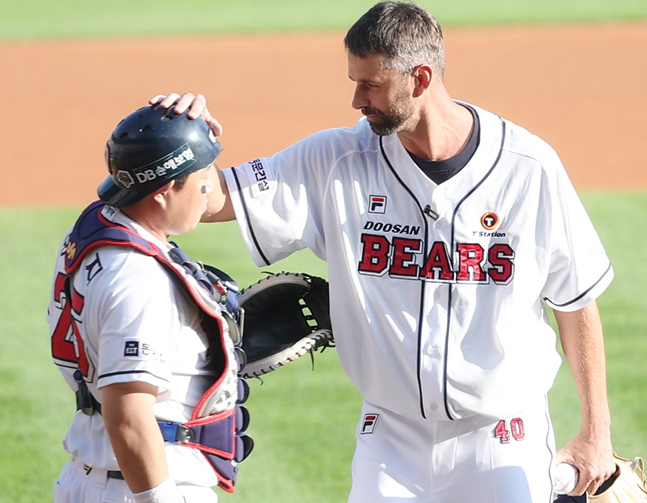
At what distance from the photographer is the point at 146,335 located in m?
2.54

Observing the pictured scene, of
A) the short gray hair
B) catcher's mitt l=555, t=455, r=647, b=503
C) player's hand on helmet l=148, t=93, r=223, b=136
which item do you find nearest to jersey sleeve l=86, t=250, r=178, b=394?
player's hand on helmet l=148, t=93, r=223, b=136

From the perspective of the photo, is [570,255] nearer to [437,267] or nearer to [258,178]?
[437,267]

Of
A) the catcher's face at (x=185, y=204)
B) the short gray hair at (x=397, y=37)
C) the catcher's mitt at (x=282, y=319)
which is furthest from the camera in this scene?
the catcher's mitt at (x=282, y=319)

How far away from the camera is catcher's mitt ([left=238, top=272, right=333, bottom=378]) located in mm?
3396

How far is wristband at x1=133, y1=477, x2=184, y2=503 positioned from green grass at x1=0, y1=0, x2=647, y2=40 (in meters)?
18.9

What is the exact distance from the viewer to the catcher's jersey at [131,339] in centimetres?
254

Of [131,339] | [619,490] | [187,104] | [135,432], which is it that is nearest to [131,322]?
[131,339]

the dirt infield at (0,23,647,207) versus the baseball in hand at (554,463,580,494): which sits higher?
the dirt infield at (0,23,647,207)

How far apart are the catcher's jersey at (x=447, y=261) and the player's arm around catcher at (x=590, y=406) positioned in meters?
0.10

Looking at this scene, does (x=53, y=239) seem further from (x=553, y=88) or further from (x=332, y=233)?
(x=553, y=88)

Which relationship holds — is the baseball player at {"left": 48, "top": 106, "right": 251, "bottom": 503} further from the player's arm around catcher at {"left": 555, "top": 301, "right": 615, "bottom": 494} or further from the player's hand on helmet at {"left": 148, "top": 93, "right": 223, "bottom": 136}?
the player's arm around catcher at {"left": 555, "top": 301, "right": 615, "bottom": 494}

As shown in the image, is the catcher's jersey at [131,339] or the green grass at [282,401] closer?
the catcher's jersey at [131,339]

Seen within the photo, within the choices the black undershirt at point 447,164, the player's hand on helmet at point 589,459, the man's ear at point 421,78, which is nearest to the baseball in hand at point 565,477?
the player's hand on helmet at point 589,459

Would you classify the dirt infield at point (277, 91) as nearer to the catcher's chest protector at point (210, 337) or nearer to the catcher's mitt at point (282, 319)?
the catcher's mitt at point (282, 319)
